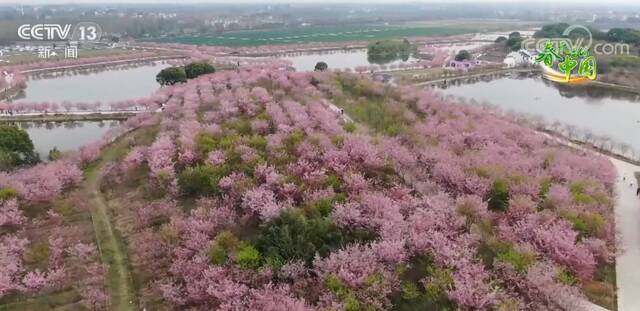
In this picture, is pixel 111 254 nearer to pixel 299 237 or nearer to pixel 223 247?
pixel 223 247

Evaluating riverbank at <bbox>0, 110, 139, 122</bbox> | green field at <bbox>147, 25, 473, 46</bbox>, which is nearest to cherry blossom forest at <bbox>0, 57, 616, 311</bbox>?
riverbank at <bbox>0, 110, 139, 122</bbox>

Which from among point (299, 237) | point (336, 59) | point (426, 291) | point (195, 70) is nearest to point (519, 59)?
point (336, 59)

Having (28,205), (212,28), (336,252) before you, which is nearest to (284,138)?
(336,252)

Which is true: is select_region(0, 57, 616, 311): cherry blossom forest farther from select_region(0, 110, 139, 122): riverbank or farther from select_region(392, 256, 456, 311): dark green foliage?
select_region(0, 110, 139, 122): riverbank

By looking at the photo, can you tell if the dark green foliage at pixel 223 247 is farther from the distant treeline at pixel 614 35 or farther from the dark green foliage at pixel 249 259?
the distant treeline at pixel 614 35

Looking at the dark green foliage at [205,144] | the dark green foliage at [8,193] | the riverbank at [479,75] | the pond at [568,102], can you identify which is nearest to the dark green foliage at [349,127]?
the dark green foliage at [205,144]
